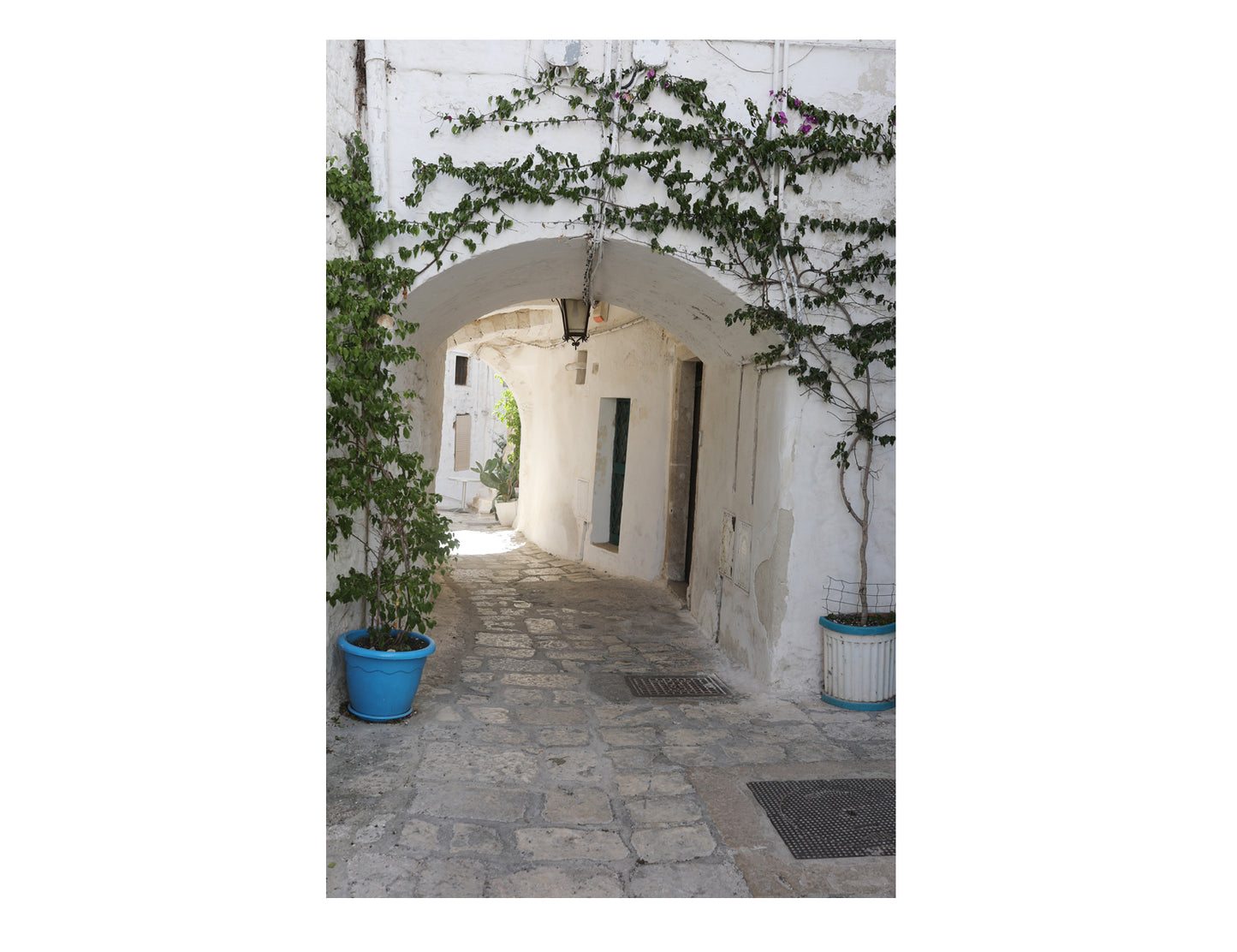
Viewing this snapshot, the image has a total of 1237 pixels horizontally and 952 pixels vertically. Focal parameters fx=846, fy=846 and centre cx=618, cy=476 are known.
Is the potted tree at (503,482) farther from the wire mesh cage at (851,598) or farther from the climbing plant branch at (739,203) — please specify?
the climbing plant branch at (739,203)

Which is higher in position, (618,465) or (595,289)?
(595,289)

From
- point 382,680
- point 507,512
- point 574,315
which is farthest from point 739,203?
point 507,512

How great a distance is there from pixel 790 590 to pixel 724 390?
1.82 metres

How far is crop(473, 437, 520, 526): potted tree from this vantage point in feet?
46.9

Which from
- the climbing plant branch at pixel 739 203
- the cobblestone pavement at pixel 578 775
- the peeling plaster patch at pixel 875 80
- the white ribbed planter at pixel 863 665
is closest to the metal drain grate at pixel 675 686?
the cobblestone pavement at pixel 578 775

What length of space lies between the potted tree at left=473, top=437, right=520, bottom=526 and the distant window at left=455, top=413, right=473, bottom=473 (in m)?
4.73

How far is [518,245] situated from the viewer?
433cm

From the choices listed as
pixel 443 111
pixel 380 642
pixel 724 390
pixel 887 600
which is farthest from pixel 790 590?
pixel 443 111

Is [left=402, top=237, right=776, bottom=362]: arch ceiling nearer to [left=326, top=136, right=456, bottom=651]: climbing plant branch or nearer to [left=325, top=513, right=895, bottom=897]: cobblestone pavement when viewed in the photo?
[left=326, top=136, right=456, bottom=651]: climbing plant branch

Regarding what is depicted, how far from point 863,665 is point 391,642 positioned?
245 cm

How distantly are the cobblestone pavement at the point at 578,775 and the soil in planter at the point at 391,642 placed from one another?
1.09ft

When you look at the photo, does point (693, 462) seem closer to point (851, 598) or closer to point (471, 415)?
point (851, 598)

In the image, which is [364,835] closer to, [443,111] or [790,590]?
[790,590]

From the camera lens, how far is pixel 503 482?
48.6ft
